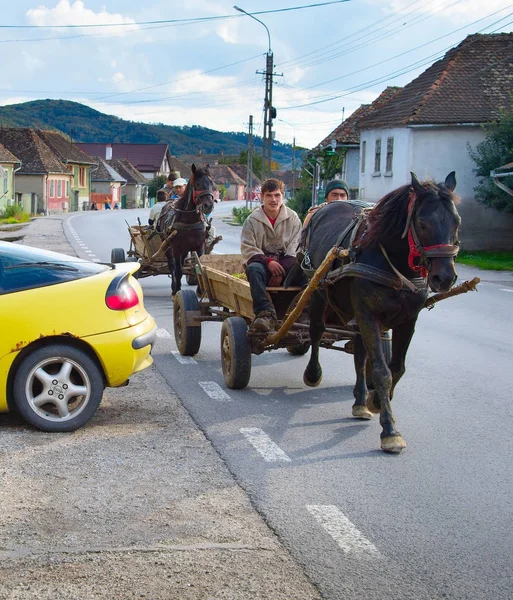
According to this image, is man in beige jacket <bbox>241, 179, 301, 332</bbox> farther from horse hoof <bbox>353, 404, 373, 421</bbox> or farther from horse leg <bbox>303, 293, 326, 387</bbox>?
horse hoof <bbox>353, 404, 373, 421</bbox>

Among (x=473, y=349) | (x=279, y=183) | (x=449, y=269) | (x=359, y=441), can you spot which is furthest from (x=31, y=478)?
(x=473, y=349)

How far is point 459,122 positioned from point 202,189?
23.7m

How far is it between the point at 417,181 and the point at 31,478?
309 centimetres

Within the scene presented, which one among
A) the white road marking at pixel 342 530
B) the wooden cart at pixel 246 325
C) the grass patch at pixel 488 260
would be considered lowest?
the grass patch at pixel 488 260

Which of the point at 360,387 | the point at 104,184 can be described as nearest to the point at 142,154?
the point at 104,184

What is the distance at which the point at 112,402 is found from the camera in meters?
8.31

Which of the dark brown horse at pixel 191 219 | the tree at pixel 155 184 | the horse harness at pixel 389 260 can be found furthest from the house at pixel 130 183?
the horse harness at pixel 389 260

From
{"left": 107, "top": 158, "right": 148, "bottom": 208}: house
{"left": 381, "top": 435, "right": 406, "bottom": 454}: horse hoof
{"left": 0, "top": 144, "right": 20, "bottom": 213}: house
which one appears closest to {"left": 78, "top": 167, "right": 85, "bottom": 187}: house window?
{"left": 107, "top": 158, "right": 148, "bottom": 208}: house

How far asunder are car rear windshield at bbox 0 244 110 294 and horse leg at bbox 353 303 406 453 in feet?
6.99

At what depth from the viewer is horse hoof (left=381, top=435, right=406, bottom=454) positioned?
6732mm

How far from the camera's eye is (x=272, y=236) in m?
9.71

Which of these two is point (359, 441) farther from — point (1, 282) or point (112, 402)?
point (1, 282)

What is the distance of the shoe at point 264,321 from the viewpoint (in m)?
8.70

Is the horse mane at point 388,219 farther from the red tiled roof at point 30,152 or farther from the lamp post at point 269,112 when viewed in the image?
the red tiled roof at point 30,152
